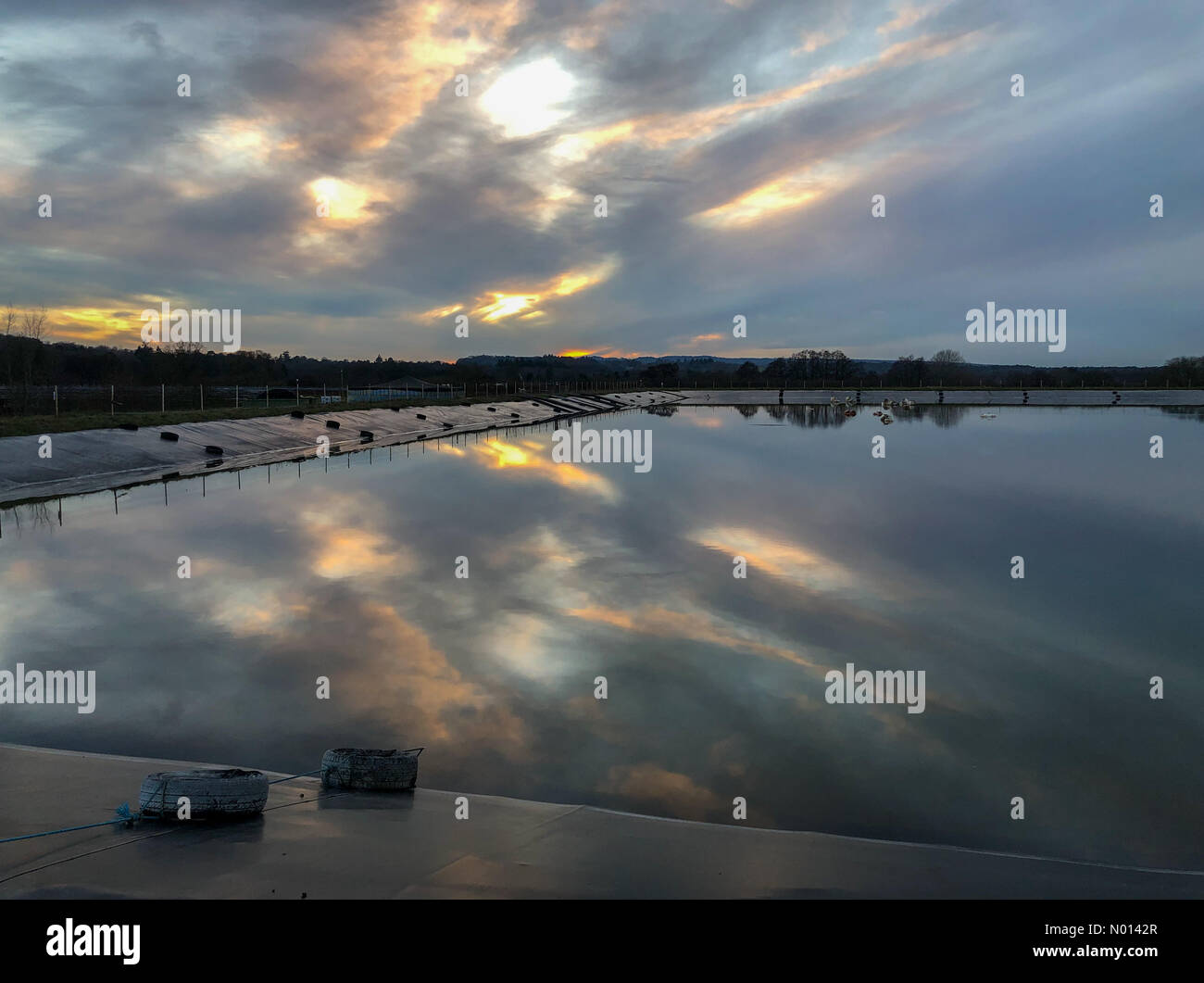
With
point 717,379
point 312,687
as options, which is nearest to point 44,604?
point 312,687

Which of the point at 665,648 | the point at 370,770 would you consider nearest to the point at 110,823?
the point at 370,770

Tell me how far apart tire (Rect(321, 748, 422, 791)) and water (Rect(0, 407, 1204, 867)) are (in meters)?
0.28

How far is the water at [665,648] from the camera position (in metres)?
6.22

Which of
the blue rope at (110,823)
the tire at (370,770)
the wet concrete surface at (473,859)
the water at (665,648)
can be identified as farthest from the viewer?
the water at (665,648)

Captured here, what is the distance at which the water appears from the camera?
20.4 ft

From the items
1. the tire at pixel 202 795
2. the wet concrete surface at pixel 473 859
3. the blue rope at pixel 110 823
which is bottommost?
the wet concrete surface at pixel 473 859

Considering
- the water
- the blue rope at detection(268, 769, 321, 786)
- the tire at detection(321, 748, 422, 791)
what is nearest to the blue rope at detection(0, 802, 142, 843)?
the water

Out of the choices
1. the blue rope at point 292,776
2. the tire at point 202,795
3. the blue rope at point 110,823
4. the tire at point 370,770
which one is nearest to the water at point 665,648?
the blue rope at point 292,776

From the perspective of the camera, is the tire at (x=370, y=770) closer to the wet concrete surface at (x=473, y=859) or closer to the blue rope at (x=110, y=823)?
the wet concrete surface at (x=473, y=859)

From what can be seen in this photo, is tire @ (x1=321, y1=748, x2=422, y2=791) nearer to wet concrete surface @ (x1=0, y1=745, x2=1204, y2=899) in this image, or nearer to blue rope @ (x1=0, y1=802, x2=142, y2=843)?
wet concrete surface @ (x1=0, y1=745, x2=1204, y2=899)

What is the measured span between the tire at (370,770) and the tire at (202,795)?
68cm
